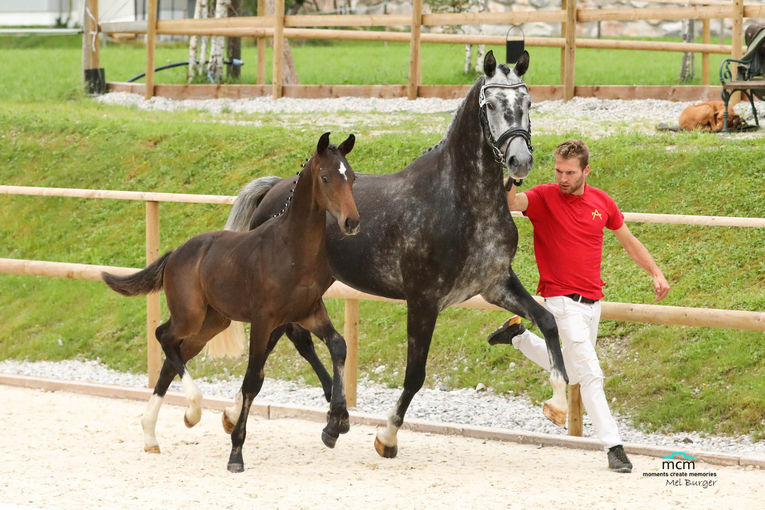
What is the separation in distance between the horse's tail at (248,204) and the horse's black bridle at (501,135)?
5.59 feet

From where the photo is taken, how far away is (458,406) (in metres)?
7.60

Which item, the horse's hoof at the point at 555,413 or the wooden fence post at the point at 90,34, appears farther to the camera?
the wooden fence post at the point at 90,34

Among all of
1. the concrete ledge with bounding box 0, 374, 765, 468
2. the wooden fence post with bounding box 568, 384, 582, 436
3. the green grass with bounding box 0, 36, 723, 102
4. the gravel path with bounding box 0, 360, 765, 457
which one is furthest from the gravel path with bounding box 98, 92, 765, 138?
the concrete ledge with bounding box 0, 374, 765, 468

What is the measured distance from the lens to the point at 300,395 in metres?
8.18

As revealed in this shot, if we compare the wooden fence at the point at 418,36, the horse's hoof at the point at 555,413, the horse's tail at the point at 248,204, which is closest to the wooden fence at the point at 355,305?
the horse's tail at the point at 248,204

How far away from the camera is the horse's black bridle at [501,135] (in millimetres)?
5051

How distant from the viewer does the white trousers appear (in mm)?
5469

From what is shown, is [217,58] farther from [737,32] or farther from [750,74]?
[750,74]

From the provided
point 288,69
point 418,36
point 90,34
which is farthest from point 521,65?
point 90,34

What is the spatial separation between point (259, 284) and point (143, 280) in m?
0.92

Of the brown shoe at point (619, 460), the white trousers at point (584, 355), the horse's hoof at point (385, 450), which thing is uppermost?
the white trousers at point (584, 355)

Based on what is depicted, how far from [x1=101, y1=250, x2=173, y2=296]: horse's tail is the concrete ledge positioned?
1.24m

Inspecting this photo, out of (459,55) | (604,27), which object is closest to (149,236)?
(459,55)

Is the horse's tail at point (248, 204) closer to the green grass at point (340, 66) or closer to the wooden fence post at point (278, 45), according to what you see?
the wooden fence post at point (278, 45)
